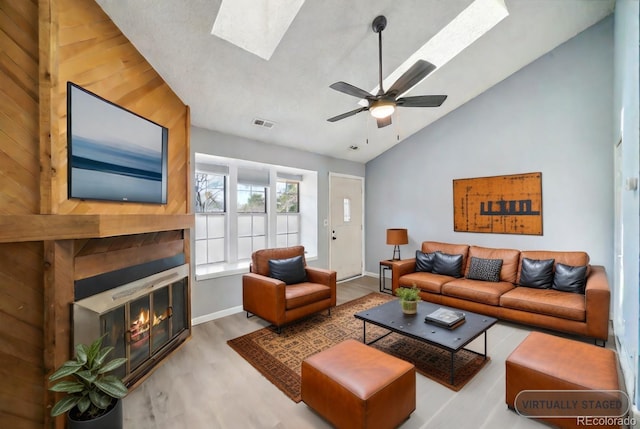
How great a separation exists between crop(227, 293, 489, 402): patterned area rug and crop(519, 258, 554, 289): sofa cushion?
1.53m

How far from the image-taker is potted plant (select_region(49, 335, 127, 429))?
1.50 metres

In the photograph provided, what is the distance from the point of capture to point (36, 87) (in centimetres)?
159

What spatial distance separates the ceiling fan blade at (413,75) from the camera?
6.85ft

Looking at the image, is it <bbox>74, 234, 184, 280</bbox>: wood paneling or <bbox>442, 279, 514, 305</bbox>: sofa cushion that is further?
<bbox>442, 279, 514, 305</bbox>: sofa cushion

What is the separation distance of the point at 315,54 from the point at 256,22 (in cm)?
61

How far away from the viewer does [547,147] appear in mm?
3711

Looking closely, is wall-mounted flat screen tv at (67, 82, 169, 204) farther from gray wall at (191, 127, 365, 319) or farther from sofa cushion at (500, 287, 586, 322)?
sofa cushion at (500, 287, 586, 322)

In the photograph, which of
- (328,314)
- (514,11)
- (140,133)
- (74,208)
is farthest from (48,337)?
(514,11)

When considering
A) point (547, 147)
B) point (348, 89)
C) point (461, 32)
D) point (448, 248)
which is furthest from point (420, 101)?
point (448, 248)

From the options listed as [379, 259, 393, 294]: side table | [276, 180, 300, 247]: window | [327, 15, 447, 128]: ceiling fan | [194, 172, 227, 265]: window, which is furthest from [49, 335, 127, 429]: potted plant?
[379, 259, 393, 294]: side table

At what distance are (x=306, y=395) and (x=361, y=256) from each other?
13.6 ft

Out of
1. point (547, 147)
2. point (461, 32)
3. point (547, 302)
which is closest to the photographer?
point (547, 302)

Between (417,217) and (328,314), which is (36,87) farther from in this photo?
(417,217)

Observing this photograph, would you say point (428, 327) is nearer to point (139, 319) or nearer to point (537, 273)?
point (537, 273)
